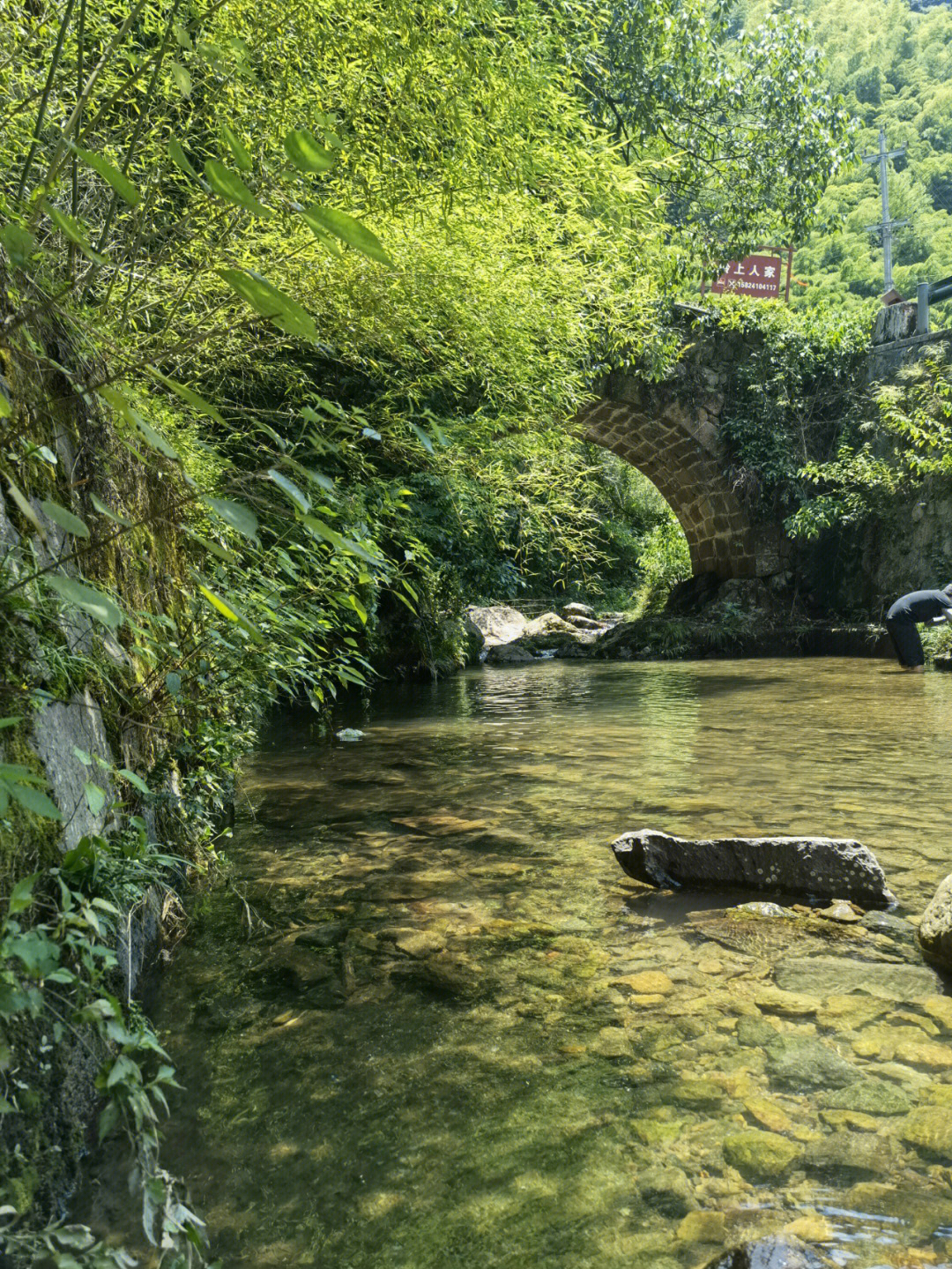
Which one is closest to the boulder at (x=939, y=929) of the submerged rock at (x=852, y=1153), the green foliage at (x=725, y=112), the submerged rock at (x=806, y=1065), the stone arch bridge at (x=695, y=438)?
the submerged rock at (x=806, y=1065)

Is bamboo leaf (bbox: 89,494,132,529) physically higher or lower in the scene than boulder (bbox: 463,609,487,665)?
higher

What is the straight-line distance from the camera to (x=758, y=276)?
35438mm

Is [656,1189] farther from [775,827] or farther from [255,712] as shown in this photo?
[255,712]

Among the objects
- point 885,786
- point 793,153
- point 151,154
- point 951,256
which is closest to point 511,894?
point 885,786

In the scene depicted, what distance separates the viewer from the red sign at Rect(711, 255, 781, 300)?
34281 millimetres

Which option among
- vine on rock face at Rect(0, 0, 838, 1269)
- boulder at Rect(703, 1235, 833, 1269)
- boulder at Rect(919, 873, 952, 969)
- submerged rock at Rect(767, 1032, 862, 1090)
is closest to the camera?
vine on rock face at Rect(0, 0, 838, 1269)

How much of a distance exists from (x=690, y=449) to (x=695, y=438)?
190 millimetres

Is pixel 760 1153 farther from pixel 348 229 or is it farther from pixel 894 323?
pixel 894 323

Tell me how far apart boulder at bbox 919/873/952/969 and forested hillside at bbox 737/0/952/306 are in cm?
3617

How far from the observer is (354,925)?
315 cm

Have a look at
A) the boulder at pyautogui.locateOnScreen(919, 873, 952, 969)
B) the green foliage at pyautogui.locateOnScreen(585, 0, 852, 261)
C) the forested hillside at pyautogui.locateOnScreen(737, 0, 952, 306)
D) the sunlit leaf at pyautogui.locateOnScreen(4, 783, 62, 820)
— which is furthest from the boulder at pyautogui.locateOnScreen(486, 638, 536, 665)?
the forested hillside at pyautogui.locateOnScreen(737, 0, 952, 306)

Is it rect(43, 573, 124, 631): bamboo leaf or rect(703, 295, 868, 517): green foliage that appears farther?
rect(703, 295, 868, 517): green foliage

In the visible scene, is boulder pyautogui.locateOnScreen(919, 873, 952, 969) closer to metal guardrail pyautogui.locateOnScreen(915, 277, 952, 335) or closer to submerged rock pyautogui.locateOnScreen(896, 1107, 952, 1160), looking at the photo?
submerged rock pyautogui.locateOnScreen(896, 1107, 952, 1160)

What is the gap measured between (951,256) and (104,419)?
139ft
